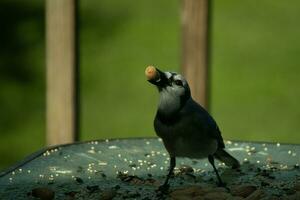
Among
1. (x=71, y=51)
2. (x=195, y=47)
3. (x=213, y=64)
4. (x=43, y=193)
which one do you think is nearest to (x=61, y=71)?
(x=71, y=51)

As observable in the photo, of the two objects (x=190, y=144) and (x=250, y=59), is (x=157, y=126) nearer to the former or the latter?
(x=190, y=144)

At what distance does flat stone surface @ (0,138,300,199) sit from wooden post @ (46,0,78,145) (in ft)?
2.15

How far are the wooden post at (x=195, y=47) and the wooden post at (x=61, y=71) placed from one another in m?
0.42

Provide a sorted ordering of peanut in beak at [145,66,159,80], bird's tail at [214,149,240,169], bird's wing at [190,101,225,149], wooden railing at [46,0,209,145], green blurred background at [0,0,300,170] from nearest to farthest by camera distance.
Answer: peanut in beak at [145,66,159,80] < bird's wing at [190,101,225,149] < bird's tail at [214,149,240,169] < wooden railing at [46,0,209,145] < green blurred background at [0,0,300,170]

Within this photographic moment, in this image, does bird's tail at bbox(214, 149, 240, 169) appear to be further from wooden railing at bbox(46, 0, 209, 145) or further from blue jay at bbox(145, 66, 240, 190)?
wooden railing at bbox(46, 0, 209, 145)

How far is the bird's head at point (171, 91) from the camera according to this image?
229 cm

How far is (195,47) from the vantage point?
3.40m

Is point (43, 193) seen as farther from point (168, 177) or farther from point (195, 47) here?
point (195, 47)

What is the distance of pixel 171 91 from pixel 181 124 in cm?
13

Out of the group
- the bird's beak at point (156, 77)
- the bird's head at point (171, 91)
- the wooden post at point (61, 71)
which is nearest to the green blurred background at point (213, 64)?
the wooden post at point (61, 71)

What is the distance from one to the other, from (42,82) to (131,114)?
20.0 inches

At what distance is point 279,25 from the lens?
13.9ft

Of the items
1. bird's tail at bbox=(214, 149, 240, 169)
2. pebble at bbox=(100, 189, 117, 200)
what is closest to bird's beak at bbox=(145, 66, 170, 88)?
pebble at bbox=(100, 189, 117, 200)

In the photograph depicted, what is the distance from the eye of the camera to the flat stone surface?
229 cm
